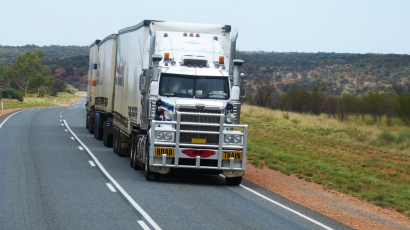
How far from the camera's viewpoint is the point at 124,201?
1155 cm

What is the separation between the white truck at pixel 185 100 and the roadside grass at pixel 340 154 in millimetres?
3737

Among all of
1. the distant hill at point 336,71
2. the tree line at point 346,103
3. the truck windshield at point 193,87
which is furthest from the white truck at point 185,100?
the distant hill at point 336,71

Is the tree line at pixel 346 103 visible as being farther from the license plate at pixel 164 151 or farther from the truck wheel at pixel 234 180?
the license plate at pixel 164 151

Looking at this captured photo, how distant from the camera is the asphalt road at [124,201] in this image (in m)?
9.68

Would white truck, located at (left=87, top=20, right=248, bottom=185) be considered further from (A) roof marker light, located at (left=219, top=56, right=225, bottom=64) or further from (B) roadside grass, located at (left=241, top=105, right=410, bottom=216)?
(B) roadside grass, located at (left=241, top=105, right=410, bottom=216)

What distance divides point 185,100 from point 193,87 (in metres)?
0.58

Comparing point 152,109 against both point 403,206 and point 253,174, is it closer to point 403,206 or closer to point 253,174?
point 253,174

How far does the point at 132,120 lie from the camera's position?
17.9m

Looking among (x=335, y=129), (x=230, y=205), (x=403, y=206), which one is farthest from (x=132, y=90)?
(x=335, y=129)

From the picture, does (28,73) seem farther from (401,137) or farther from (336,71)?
(401,137)

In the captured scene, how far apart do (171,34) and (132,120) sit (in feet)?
10.2

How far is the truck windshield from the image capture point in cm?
1515

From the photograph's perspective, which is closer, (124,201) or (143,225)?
(143,225)

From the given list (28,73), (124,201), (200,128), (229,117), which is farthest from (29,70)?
(124,201)
